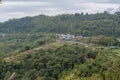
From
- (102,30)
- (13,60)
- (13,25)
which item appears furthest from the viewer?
(13,25)

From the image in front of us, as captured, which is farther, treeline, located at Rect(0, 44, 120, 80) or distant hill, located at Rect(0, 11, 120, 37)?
distant hill, located at Rect(0, 11, 120, 37)

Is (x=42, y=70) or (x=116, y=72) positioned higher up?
(x=116, y=72)

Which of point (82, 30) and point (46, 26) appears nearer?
point (82, 30)

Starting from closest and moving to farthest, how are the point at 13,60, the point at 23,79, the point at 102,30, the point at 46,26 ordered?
the point at 23,79, the point at 13,60, the point at 102,30, the point at 46,26

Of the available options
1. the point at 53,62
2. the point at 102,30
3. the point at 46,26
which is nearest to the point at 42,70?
the point at 53,62

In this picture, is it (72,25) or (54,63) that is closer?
(54,63)

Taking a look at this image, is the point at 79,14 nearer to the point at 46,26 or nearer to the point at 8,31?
the point at 46,26

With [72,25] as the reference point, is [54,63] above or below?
above

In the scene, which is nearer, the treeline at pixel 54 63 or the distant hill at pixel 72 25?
the treeline at pixel 54 63
